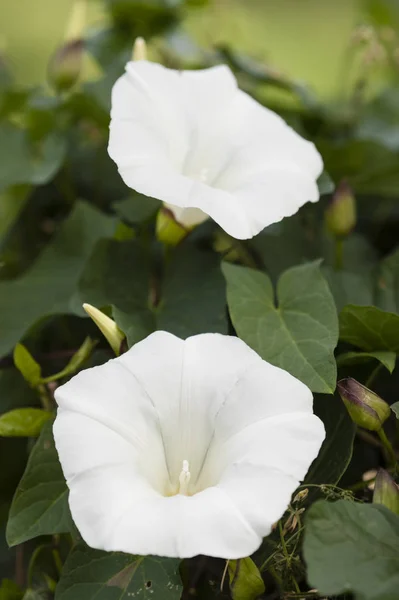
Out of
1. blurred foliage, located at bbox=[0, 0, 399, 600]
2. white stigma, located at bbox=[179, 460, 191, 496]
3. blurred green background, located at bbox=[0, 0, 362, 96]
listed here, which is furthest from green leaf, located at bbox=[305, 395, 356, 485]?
blurred green background, located at bbox=[0, 0, 362, 96]

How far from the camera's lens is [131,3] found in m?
1.05

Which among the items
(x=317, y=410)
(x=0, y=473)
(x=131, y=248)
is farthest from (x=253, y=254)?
(x=0, y=473)

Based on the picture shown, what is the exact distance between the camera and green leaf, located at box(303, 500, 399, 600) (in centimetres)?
43

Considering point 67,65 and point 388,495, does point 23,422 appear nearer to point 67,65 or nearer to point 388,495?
point 388,495

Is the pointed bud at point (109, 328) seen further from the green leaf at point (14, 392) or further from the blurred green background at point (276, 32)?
the blurred green background at point (276, 32)

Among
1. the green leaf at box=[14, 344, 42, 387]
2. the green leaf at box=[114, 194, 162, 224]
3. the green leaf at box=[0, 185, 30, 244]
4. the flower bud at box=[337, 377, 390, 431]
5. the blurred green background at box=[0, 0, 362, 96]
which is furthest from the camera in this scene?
the blurred green background at box=[0, 0, 362, 96]

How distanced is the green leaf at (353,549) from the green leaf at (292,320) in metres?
0.10

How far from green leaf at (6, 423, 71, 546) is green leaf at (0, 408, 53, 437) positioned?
3 cm

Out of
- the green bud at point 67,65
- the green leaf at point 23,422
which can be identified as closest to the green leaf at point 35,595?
the green leaf at point 23,422

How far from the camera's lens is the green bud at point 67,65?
2.84 ft

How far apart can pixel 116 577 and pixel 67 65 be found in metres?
0.62

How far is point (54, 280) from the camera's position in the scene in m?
0.76

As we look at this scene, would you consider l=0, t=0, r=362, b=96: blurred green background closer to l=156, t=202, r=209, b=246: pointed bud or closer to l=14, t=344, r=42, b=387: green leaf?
l=156, t=202, r=209, b=246: pointed bud

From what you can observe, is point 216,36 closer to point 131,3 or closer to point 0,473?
point 131,3
